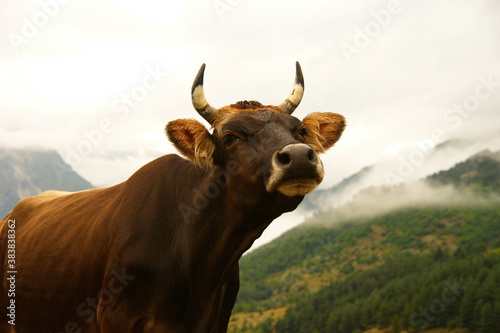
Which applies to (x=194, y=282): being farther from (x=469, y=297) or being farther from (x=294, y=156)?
(x=469, y=297)

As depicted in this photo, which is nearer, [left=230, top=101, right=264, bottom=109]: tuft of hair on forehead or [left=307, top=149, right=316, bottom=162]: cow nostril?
[left=307, top=149, right=316, bottom=162]: cow nostril

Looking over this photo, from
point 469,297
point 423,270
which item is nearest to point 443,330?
point 469,297

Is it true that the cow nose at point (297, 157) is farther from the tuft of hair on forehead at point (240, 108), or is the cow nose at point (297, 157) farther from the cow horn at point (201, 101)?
the cow horn at point (201, 101)

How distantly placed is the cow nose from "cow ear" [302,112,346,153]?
1.66m

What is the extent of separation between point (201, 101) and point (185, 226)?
1746mm

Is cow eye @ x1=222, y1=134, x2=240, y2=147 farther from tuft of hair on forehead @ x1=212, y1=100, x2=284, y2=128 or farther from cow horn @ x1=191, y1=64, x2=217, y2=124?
cow horn @ x1=191, y1=64, x2=217, y2=124

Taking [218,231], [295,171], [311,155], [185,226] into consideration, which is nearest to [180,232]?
[185,226]

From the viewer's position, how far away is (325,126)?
24.0 ft

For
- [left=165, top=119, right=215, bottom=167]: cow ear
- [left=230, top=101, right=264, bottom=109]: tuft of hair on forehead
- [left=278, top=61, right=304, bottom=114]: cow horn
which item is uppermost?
[left=278, top=61, right=304, bottom=114]: cow horn

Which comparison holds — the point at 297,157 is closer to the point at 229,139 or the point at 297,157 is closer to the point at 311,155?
the point at 311,155

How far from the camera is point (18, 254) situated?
28.0 ft

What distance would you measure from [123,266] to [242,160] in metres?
2.11

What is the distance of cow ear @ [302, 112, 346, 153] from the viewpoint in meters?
7.08
